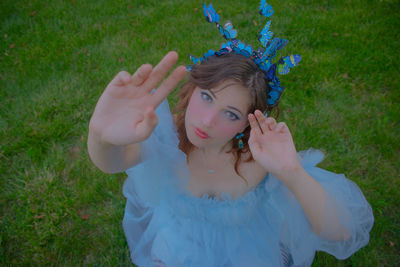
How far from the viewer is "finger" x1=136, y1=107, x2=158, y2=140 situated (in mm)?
996

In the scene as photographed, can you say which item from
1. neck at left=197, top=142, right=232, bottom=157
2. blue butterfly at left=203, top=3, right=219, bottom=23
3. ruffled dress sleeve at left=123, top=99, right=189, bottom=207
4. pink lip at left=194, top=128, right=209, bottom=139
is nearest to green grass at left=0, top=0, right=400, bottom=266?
ruffled dress sleeve at left=123, top=99, right=189, bottom=207

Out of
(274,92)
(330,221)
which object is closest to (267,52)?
(274,92)

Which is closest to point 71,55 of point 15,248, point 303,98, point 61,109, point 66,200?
point 61,109

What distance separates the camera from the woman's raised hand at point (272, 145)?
1258mm

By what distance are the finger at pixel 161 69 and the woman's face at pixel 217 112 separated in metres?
0.28

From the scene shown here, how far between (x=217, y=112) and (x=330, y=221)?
0.79m

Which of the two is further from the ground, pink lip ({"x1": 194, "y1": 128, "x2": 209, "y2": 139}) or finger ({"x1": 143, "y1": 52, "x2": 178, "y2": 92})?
finger ({"x1": 143, "y1": 52, "x2": 178, "y2": 92})

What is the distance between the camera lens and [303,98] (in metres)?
3.08

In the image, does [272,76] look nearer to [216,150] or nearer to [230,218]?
[216,150]

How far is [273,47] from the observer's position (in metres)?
1.37

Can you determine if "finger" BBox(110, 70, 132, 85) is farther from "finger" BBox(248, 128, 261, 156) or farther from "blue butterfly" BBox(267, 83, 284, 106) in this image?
"blue butterfly" BBox(267, 83, 284, 106)

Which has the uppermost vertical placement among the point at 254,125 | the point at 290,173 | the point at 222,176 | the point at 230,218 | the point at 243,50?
the point at 243,50

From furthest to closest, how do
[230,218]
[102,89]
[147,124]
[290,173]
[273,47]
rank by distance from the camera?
1. [102,89]
2. [230,218]
3. [273,47]
4. [290,173]
5. [147,124]

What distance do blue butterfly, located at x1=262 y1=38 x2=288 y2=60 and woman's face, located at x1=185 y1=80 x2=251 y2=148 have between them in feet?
0.78
